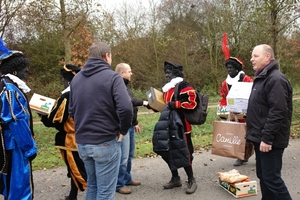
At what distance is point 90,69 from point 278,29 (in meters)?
9.70

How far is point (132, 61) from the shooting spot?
22859 millimetres

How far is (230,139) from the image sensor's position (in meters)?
4.52

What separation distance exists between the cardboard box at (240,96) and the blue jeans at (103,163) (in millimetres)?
1976

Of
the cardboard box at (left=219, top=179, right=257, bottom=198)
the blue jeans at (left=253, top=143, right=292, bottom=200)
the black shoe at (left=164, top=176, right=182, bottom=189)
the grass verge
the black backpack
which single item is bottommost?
the grass verge

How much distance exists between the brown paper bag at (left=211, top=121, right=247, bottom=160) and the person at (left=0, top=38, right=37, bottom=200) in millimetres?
2616

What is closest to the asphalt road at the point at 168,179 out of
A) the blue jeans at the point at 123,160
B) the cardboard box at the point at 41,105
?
the blue jeans at the point at 123,160

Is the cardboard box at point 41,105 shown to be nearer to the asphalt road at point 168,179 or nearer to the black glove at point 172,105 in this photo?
the asphalt road at point 168,179

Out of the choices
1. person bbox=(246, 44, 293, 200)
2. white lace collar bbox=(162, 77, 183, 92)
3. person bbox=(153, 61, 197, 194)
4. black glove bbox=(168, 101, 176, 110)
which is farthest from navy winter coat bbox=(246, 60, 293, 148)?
white lace collar bbox=(162, 77, 183, 92)

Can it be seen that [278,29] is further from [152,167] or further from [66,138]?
[66,138]

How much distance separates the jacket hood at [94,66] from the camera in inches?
123

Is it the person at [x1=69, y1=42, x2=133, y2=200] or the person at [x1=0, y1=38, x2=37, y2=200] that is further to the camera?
the person at [x1=0, y1=38, x2=37, y2=200]

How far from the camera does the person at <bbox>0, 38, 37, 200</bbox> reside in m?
3.40

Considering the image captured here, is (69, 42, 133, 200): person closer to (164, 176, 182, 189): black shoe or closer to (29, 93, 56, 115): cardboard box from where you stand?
(29, 93, 56, 115): cardboard box

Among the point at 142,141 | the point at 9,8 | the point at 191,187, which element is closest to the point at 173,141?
the point at 191,187
